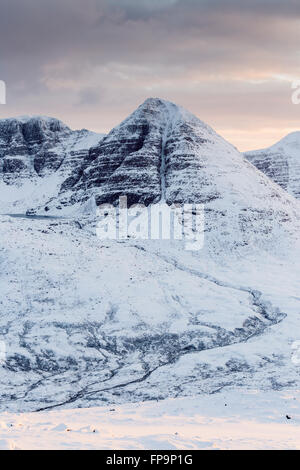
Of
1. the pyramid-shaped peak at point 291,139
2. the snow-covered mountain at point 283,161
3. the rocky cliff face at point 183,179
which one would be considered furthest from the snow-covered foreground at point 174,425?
the pyramid-shaped peak at point 291,139

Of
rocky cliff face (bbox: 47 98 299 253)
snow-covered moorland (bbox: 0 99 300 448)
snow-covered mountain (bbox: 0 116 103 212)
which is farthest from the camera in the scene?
snow-covered mountain (bbox: 0 116 103 212)

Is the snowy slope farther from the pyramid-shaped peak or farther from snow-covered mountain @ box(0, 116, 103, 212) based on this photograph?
the pyramid-shaped peak

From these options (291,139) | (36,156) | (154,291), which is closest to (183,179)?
(154,291)

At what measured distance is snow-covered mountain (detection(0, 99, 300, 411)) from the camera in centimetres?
3853

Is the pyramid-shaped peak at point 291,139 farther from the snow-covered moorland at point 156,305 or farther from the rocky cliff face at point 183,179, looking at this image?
the snow-covered moorland at point 156,305

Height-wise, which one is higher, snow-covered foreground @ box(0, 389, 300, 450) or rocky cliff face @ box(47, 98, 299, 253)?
rocky cliff face @ box(47, 98, 299, 253)

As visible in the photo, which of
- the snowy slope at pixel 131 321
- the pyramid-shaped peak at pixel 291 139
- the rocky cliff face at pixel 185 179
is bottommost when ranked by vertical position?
the snowy slope at pixel 131 321

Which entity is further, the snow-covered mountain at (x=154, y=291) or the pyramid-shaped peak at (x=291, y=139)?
the pyramid-shaped peak at (x=291, y=139)

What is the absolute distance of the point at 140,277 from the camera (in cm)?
5584

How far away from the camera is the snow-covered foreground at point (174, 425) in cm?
1762

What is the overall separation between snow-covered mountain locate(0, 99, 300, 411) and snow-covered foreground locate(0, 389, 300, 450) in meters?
6.66

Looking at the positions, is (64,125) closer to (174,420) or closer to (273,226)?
(273,226)

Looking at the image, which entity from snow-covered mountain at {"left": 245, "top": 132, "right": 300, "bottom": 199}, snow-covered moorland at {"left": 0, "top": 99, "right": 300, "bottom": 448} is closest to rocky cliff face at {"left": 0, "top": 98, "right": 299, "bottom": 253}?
snow-covered moorland at {"left": 0, "top": 99, "right": 300, "bottom": 448}

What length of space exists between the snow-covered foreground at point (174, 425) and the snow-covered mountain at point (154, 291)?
6.66 meters
